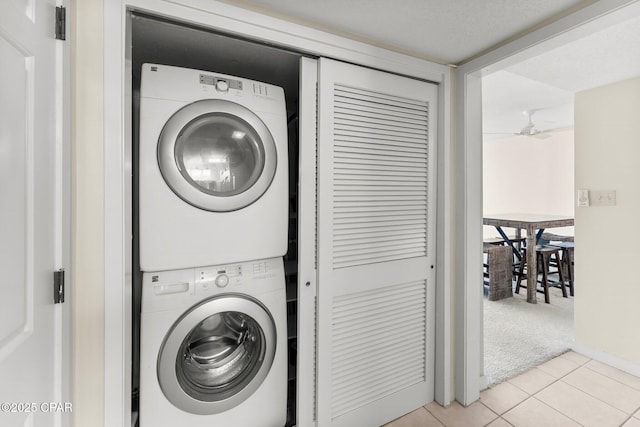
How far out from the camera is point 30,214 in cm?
82

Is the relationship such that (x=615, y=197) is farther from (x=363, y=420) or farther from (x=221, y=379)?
(x=221, y=379)

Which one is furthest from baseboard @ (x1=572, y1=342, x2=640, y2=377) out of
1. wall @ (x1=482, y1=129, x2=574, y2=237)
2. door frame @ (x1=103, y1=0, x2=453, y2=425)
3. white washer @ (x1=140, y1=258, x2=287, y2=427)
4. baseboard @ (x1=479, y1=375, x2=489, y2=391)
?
wall @ (x1=482, y1=129, x2=574, y2=237)

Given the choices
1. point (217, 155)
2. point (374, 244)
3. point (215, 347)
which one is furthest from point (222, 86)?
point (215, 347)

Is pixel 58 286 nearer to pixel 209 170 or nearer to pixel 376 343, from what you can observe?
pixel 209 170

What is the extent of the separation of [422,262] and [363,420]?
93 cm

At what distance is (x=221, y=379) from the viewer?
144 cm

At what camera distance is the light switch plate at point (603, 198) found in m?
2.28

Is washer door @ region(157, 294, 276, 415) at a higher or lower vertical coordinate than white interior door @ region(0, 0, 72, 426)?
lower

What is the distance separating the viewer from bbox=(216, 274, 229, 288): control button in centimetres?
133

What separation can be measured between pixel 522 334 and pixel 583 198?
4.26 ft

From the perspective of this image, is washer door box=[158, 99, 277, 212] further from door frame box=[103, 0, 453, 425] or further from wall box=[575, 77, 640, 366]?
wall box=[575, 77, 640, 366]

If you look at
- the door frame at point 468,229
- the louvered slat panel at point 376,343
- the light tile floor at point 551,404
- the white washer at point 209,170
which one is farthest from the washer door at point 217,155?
the light tile floor at point 551,404

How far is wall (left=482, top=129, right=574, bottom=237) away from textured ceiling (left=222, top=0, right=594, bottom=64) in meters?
4.34

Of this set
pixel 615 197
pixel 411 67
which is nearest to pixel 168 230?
pixel 411 67
